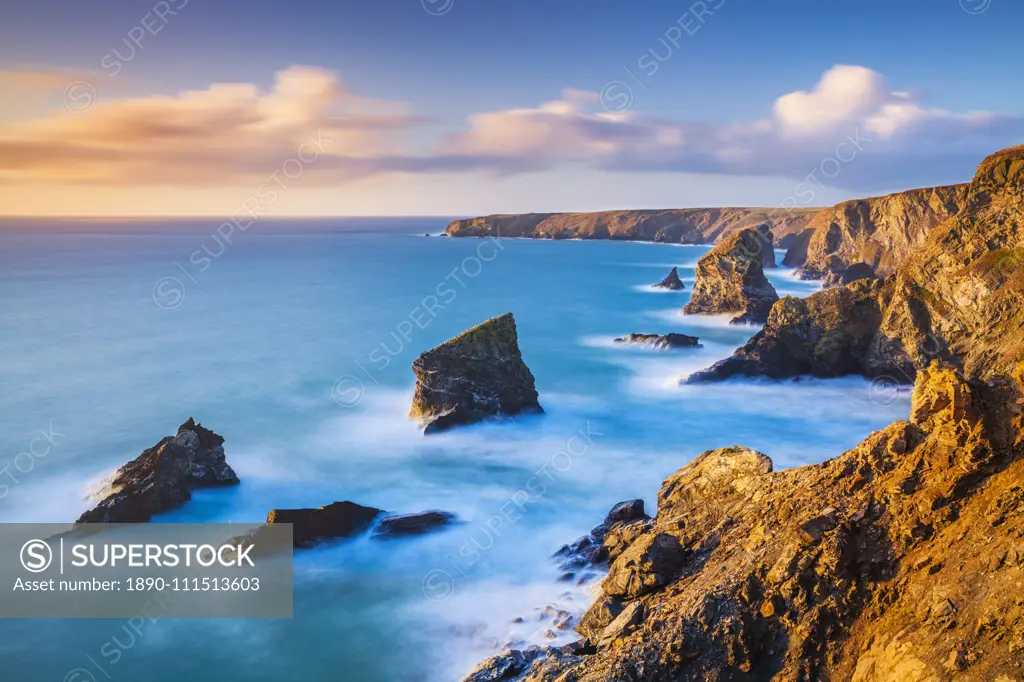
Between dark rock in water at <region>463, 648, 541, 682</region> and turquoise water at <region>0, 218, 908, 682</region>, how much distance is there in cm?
197

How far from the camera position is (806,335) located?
32.7 meters

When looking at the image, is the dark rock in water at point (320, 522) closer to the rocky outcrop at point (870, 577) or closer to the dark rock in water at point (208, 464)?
the dark rock in water at point (208, 464)

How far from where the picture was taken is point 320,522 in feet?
59.8

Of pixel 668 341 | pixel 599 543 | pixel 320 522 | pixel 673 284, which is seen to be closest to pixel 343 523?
pixel 320 522

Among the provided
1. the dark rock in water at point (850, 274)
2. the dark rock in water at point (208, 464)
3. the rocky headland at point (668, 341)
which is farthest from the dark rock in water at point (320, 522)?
the dark rock in water at point (850, 274)

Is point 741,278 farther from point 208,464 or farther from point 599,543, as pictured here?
point 208,464

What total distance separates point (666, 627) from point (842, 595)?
223 cm

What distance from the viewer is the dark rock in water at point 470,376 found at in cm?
2659

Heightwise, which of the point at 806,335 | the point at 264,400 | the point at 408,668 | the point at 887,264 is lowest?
the point at 408,668

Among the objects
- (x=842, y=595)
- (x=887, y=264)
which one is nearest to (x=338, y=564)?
(x=842, y=595)

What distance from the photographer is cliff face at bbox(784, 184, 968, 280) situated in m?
62.5

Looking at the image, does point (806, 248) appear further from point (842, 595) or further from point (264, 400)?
point (842, 595)

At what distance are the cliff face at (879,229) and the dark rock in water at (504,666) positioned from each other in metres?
58.6

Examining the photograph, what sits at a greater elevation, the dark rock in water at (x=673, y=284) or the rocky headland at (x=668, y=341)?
the dark rock in water at (x=673, y=284)
